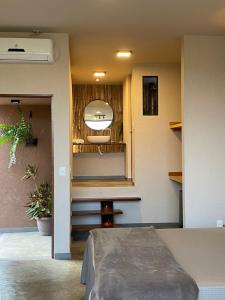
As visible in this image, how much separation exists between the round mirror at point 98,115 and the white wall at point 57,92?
8.88 ft

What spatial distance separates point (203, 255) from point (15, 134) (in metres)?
3.98

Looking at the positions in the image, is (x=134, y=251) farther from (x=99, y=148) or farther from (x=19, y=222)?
(x=99, y=148)

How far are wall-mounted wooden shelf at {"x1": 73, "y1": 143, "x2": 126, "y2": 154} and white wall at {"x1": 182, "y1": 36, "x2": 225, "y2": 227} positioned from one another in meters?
2.51

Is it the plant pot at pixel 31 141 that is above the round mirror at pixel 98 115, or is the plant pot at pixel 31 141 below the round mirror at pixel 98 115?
below

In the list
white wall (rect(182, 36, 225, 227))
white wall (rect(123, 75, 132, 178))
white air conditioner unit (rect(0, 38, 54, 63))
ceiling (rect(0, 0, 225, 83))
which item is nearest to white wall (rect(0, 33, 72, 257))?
white air conditioner unit (rect(0, 38, 54, 63))

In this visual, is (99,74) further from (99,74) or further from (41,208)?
(41,208)

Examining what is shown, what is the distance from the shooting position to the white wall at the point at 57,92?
4.33m

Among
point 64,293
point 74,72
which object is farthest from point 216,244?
point 74,72

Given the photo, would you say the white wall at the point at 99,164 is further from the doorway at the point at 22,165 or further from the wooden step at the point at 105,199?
the wooden step at the point at 105,199

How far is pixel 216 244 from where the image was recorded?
2807 millimetres

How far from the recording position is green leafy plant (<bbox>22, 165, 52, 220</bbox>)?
570 centimetres

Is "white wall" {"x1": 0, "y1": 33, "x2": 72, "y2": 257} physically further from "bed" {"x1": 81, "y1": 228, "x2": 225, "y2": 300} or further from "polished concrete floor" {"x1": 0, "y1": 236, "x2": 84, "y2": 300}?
"bed" {"x1": 81, "y1": 228, "x2": 225, "y2": 300}

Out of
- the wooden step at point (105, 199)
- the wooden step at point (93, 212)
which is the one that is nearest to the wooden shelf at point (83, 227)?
the wooden step at point (93, 212)

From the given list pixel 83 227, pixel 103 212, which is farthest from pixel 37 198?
pixel 103 212
